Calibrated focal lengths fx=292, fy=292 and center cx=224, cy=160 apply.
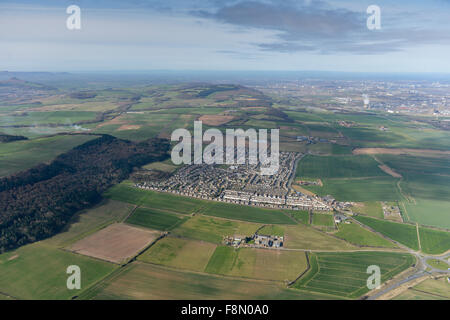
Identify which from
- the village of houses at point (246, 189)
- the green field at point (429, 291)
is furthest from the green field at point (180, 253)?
the green field at point (429, 291)

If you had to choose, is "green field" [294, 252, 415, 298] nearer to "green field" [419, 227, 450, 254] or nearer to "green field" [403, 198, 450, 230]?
"green field" [419, 227, 450, 254]

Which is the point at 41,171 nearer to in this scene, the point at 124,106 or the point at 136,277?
the point at 136,277

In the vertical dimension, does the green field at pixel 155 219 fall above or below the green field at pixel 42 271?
above

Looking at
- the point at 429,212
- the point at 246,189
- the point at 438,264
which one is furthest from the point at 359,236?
the point at 246,189

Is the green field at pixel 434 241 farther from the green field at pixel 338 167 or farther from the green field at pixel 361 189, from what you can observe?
the green field at pixel 338 167

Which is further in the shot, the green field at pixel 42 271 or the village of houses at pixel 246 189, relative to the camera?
the village of houses at pixel 246 189

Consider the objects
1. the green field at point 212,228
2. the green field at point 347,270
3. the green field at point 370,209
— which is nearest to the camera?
the green field at point 347,270

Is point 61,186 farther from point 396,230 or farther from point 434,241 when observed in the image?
point 434,241
